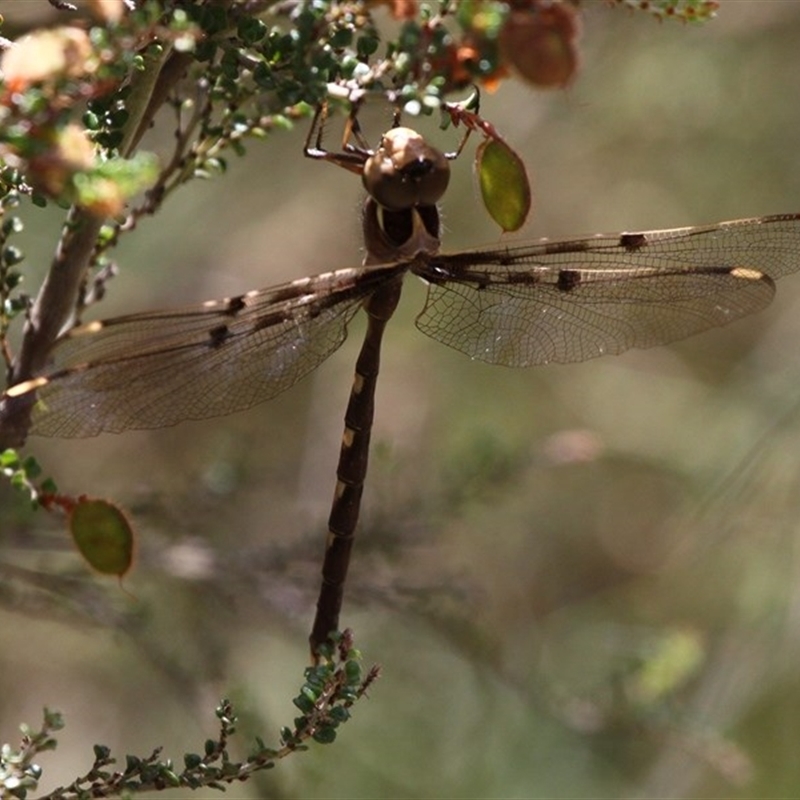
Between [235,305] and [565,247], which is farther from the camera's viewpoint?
[565,247]

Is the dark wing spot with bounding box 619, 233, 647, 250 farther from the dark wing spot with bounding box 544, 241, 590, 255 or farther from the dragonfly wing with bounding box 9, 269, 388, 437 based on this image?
the dragonfly wing with bounding box 9, 269, 388, 437

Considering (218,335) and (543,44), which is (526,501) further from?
(543,44)

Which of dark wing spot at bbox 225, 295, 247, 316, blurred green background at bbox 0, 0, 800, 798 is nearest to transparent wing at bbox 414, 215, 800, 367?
dark wing spot at bbox 225, 295, 247, 316

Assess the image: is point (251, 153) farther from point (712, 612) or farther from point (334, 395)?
point (712, 612)

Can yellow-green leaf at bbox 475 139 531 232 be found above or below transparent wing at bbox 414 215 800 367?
below

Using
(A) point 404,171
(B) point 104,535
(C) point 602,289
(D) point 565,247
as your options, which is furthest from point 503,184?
(B) point 104,535

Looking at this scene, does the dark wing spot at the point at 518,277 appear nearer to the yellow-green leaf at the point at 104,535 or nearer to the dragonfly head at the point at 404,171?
the dragonfly head at the point at 404,171

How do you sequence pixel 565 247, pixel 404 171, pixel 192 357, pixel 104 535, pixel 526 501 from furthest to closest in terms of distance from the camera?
pixel 526 501, pixel 565 247, pixel 192 357, pixel 404 171, pixel 104 535

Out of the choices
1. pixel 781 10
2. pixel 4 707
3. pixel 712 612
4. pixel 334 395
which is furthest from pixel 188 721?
pixel 781 10

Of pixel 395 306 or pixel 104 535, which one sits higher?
pixel 395 306
